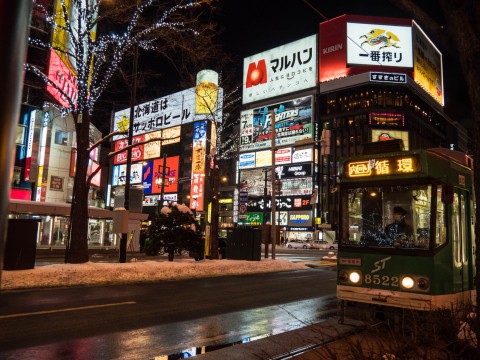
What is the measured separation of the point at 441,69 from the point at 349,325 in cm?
9034

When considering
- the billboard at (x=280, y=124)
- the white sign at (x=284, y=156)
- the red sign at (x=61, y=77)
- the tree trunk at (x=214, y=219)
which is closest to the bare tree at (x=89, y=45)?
the tree trunk at (x=214, y=219)

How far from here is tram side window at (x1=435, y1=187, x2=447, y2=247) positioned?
715cm

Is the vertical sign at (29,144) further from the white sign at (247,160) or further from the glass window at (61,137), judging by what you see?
the white sign at (247,160)

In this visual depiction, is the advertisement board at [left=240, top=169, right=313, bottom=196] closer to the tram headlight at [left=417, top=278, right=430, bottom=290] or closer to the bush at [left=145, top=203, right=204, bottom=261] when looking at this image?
the bush at [left=145, top=203, right=204, bottom=261]

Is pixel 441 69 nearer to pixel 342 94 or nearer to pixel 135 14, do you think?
pixel 342 94

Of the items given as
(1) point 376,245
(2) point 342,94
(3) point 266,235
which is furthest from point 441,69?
(1) point 376,245

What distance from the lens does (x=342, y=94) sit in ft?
295

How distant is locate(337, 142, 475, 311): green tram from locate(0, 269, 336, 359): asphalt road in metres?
1.87

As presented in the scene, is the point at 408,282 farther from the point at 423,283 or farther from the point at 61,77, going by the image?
the point at 61,77

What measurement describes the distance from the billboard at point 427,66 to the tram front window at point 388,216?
238ft

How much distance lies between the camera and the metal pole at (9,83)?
1.60 m

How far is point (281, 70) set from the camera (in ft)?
253

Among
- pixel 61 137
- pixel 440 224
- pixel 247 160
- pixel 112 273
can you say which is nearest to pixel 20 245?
pixel 112 273

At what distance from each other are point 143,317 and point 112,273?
19.4ft
